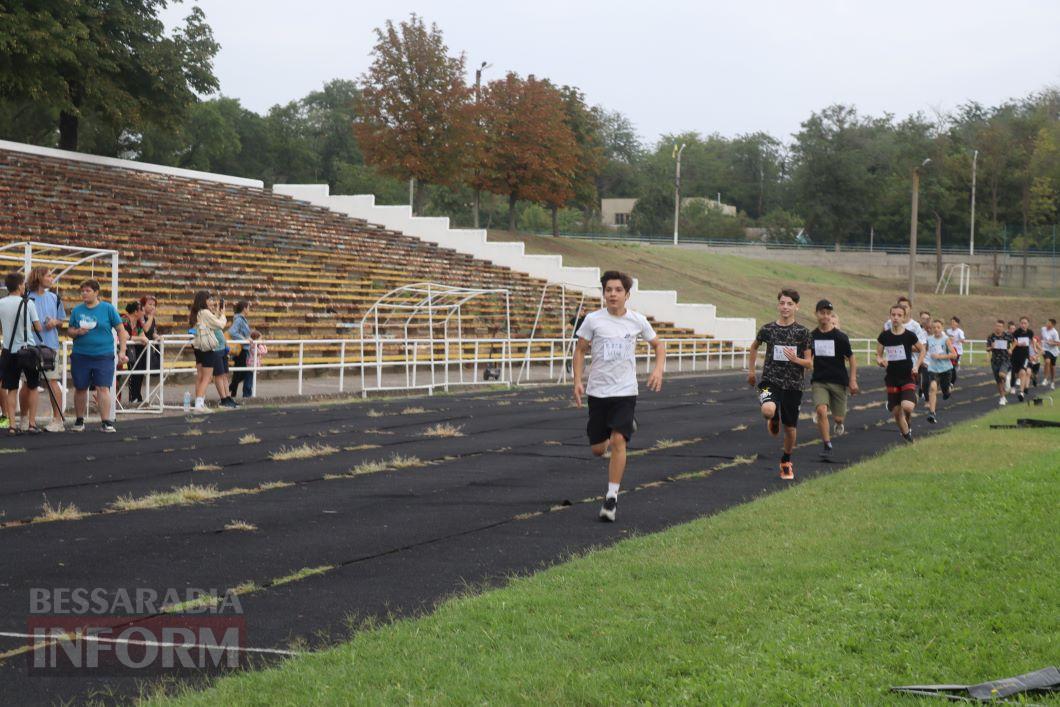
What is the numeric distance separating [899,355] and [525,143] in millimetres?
50926

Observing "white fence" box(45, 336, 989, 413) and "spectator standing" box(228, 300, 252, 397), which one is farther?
"spectator standing" box(228, 300, 252, 397)

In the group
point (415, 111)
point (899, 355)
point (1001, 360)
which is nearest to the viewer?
point (899, 355)

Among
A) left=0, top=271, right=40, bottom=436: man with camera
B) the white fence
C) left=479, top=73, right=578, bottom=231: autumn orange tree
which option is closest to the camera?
left=0, top=271, right=40, bottom=436: man with camera

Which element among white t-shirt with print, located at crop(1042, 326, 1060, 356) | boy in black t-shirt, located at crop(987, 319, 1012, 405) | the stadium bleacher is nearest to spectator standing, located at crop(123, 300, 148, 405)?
the stadium bleacher

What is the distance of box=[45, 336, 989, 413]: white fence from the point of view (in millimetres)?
21703

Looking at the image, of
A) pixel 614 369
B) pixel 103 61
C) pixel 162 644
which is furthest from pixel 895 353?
pixel 103 61

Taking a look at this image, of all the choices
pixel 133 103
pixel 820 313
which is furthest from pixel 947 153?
pixel 820 313

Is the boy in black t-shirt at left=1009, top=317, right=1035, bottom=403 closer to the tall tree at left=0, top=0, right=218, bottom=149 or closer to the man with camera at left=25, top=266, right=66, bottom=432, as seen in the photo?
the man with camera at left=25, top=266, right=66, bottom=432

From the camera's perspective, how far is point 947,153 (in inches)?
4146

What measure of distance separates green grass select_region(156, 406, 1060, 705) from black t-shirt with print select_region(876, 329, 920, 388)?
7673mm

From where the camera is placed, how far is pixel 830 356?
15.3 m

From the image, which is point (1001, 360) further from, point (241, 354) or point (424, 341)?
point (241, 354)

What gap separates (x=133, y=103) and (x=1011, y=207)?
76.8 m

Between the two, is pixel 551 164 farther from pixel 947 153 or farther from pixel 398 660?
pixel 398 660
